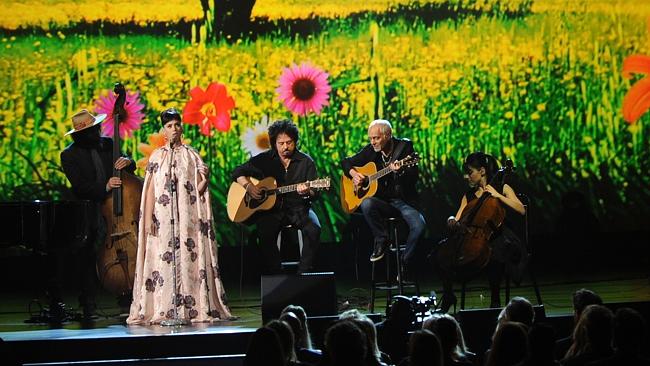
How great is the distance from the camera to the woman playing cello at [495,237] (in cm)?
807

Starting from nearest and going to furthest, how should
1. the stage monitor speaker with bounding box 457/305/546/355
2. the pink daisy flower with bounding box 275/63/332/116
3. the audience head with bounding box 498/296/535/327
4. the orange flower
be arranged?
the audience head with bounding box 498/296/535/327 < the stage monitor speaker with bounding box 457/305/546/355 < the pink daisy flower with bounding box 275/63/332/116 < the orange flower

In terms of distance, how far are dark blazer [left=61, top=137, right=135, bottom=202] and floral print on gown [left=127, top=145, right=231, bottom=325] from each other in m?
0.61

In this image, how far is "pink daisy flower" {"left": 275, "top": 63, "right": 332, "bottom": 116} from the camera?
9.87 meters

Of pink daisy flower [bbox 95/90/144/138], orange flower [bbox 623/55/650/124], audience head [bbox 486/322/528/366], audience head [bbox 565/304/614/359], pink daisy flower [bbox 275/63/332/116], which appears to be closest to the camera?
audience head [bbox 486/322/528/366]

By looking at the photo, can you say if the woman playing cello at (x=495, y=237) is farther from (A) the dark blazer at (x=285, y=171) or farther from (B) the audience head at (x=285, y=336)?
(B) the audience head at (x=285, y=336)

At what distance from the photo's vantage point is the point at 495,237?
809 centimetres

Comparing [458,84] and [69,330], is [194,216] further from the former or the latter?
[458,84]

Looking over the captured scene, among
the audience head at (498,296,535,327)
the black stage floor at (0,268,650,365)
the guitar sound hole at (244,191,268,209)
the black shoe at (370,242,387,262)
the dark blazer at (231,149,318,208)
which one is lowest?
the black stage floor at (0,268,650,365)

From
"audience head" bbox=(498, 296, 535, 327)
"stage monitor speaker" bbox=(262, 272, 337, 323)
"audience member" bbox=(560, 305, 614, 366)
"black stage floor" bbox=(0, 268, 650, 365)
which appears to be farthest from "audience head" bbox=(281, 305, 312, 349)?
"stage monitor speaker" bbox=(262, 272, 337, 323)

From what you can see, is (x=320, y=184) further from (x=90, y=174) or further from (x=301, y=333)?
(x=301, y=333)

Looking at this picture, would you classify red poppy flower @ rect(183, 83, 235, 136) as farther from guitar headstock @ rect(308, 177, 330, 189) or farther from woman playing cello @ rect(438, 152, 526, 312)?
woman playing cello @ rect(438, 152, 526, 312)

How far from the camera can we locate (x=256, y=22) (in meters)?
9.95

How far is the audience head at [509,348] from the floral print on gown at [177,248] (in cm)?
342

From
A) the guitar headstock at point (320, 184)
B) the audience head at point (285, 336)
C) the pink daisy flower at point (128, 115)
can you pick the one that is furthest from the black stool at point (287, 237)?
the audience head at point (285, 336)
